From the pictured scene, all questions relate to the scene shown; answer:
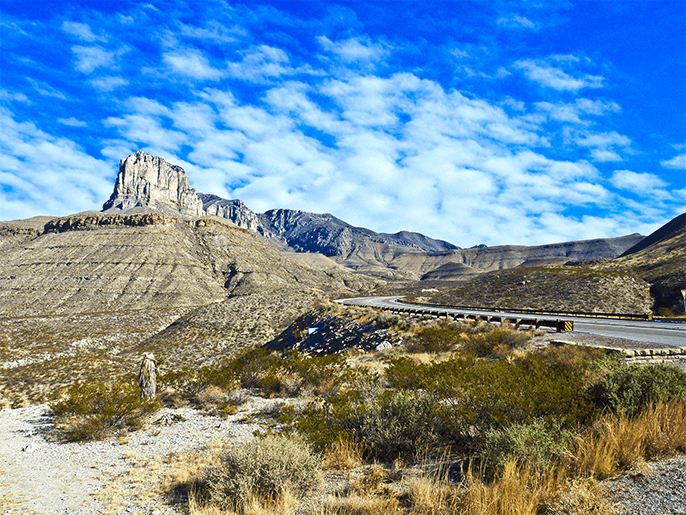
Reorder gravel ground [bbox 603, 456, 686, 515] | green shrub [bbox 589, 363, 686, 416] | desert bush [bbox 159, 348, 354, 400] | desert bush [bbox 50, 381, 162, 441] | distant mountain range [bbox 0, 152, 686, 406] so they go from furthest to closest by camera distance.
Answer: distant mountain range [bbox 0, 152, 686, 406] → desert bush [bbox 159, 348, 354, 400] → desert bush [bbox 50, 381, 162, 441] → green shrub [bbox 589, 363, 686, 416] → gravel ground [bbox 603, 456, 686, 515]

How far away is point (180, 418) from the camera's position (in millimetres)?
9852

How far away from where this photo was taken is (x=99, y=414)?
31.4ft

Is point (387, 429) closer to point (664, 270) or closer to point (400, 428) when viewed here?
point (400, 428)

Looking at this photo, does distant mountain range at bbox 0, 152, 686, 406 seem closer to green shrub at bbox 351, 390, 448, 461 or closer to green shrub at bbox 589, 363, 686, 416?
green shrub at bbox 351, 390, 448, 461

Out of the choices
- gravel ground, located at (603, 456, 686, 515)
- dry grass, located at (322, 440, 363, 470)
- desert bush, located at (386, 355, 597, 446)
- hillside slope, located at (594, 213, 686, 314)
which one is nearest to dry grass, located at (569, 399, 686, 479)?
gravel ground, located at (603, 456, 686, 515)

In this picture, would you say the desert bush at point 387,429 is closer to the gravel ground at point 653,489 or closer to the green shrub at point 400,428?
the green shrub at point 400,428

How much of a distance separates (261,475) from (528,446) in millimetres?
3940

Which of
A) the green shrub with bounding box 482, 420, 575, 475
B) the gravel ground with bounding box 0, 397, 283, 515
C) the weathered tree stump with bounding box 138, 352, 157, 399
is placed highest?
the green shrub with bounding box 482, 420, 575, 475

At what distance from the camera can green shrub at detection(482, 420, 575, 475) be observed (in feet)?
15.0

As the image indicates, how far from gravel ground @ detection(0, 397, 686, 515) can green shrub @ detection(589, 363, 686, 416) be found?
122 cm

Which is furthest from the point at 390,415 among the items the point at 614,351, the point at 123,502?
the point at 614,351

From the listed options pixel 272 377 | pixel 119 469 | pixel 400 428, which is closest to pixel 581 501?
pixel 400 428

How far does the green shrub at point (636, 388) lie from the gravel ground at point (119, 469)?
122 centimetres

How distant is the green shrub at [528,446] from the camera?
4586mm
